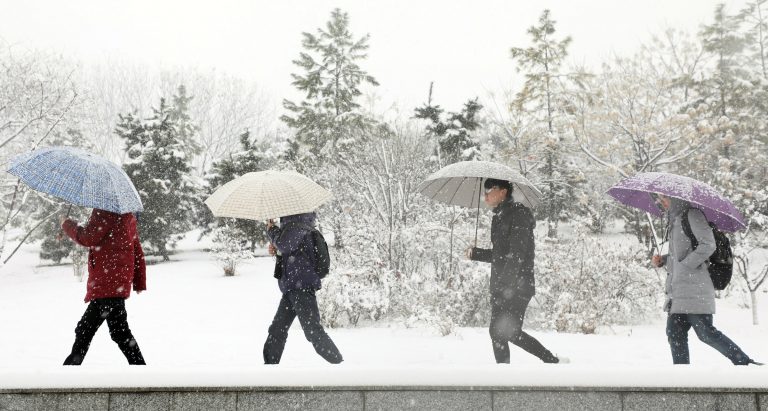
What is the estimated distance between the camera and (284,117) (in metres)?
22.0

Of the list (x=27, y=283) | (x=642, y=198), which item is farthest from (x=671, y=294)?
(x=27, y=283)

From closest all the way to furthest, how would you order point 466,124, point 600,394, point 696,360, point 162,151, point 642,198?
point 600,394 → point 642,198 → point 696,360 → point 162,151 → point 466,124

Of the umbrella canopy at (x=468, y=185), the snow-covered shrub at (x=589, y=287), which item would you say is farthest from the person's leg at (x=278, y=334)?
the snow-covered shrub at (x=589, y=287)

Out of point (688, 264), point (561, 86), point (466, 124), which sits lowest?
point (688, 264)

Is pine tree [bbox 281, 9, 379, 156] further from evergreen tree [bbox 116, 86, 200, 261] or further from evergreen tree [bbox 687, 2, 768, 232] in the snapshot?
evergreen tree [bbox 687, 2, 768, 232]

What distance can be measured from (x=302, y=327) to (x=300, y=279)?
34 cm

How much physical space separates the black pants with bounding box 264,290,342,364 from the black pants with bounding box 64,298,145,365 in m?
0.87

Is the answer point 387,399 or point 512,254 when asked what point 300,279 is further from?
point 512,254

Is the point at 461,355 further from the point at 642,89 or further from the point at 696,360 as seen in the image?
the point at 642,89

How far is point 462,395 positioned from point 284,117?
20.5 meters

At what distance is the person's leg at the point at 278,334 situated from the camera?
3709 millimetres

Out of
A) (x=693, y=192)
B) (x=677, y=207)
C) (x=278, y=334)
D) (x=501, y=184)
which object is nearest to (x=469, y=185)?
(x=501, y=184)

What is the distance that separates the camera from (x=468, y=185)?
470 centimetres

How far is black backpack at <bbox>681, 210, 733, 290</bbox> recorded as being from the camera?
3656 millimetres
